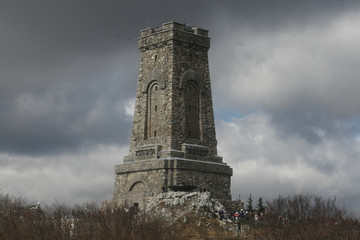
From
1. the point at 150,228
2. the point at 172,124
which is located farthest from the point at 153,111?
the point at 150,228

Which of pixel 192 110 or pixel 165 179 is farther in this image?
pixel 192 110

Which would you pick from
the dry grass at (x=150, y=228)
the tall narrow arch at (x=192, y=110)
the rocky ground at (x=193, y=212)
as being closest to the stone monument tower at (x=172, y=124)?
the tall narrow arch at (x=192, y=110)

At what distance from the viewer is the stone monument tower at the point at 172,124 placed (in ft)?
194

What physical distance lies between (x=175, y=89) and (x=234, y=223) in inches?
585

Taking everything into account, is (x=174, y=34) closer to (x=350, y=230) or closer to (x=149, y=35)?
(x=149, y=35)

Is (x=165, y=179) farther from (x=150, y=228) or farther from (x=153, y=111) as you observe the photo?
(x=150, y=228)

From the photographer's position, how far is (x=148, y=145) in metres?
60.7

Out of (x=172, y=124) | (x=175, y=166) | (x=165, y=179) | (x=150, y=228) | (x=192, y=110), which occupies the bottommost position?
(x=150, y=228)

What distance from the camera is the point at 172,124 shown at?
196 ft

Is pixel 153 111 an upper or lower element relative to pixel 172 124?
upper

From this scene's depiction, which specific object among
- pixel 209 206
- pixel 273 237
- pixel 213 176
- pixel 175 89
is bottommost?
pixel 273 237

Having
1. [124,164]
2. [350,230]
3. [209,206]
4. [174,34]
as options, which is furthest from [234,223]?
[174,34]

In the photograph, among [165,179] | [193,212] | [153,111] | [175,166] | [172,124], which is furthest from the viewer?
[153,111]

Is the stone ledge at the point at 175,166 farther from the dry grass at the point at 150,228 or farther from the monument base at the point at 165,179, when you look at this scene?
the dry grass at the point at 150,228
